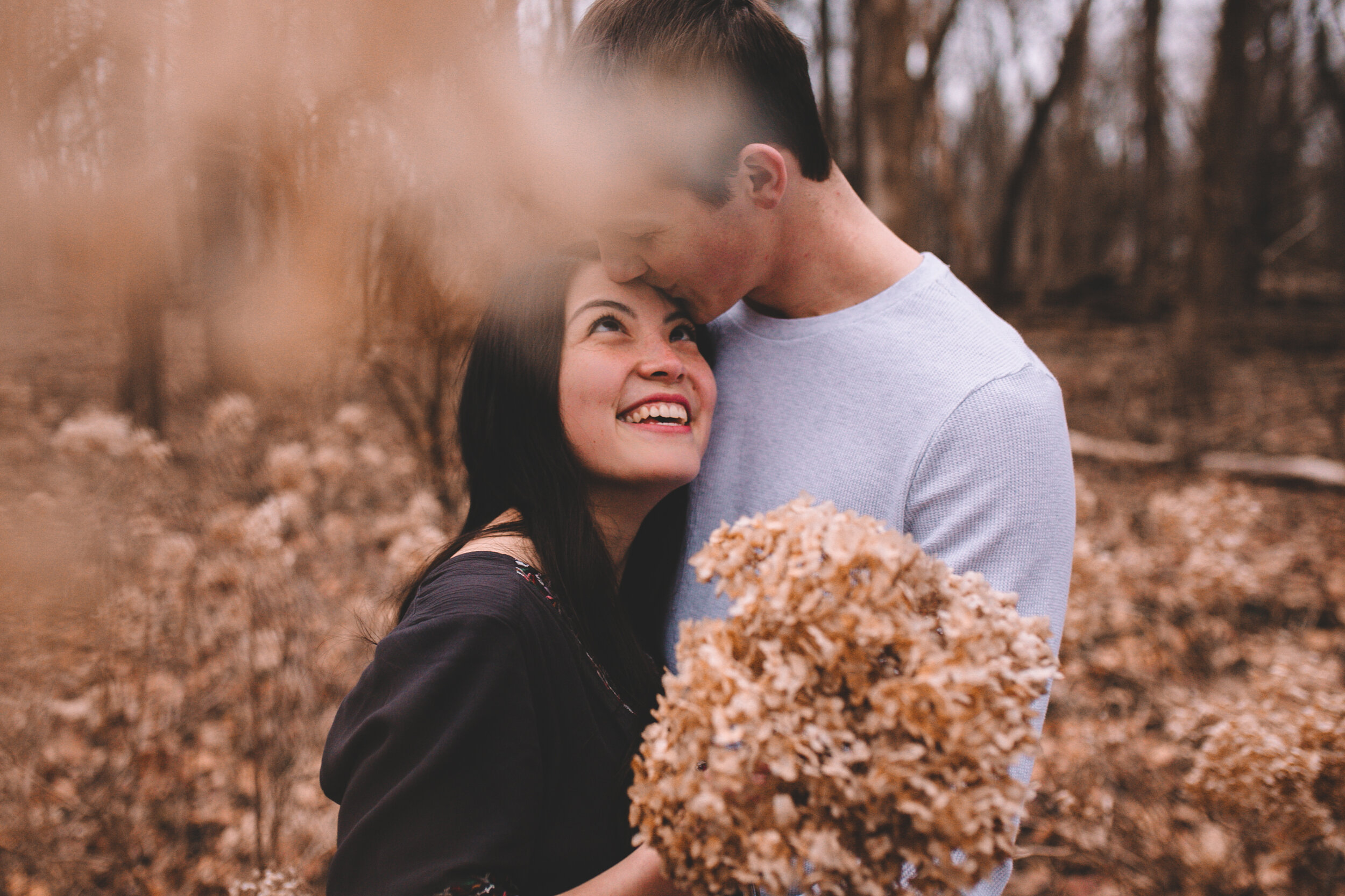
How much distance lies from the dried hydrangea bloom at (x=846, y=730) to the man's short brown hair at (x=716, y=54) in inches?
42.3

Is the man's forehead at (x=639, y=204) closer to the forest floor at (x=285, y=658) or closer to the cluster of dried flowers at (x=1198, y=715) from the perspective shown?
the forest floor at (x=285, y=658)

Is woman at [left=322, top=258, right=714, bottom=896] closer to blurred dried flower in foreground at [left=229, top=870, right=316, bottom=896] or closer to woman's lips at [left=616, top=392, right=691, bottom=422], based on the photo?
woman's lips at [left=616, top=392, right=691, bottom=422]

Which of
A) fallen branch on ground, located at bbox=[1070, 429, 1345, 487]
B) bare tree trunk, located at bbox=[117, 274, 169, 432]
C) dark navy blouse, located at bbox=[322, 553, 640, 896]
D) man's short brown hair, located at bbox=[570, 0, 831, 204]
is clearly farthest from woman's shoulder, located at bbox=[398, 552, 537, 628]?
fallen branch on ground, located at bbox=[1070, 429, 1345, 487]

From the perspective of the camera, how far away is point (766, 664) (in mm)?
885

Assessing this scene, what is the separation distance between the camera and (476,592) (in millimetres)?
1271

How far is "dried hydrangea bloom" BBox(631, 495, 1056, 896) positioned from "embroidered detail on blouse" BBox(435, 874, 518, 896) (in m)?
0.33

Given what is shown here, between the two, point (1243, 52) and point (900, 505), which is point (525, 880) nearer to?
point (900, 505)

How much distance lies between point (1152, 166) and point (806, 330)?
12.5m

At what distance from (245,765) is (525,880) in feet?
9.01

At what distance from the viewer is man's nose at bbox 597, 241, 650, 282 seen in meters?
1.63

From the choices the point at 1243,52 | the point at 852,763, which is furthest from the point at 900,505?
the point at 1243,52

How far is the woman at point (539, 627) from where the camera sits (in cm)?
114

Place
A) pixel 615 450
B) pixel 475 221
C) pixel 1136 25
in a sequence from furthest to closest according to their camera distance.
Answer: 1. pixel 1136 25
2. pixel 475 221
3. pixel 615 450

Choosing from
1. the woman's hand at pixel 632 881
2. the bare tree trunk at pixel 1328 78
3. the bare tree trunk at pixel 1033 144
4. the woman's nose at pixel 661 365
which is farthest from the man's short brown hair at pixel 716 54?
the bare tree trunk at pixel 1328 78
